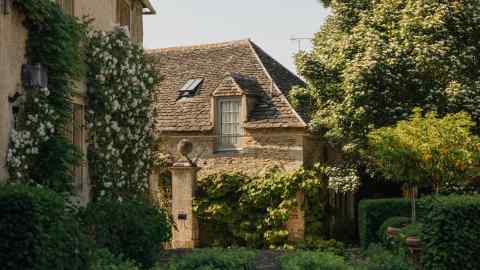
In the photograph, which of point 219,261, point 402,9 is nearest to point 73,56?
point 219,261

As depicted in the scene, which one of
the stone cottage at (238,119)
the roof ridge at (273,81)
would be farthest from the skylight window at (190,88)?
the roof ridge at (273,81)

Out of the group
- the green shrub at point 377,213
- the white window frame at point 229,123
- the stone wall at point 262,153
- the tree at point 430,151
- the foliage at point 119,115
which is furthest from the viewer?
the white window frame at point 229,123

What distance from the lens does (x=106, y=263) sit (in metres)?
9.30

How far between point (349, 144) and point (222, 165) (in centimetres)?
402

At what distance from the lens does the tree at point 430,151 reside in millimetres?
14828

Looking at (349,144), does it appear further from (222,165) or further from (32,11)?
(32,11)

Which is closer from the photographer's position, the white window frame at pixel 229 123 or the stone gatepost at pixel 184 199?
the stone gatepost at pixel 184 199

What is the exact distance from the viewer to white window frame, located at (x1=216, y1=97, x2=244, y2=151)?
21.1 meters

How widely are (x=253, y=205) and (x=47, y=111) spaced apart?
10.4m

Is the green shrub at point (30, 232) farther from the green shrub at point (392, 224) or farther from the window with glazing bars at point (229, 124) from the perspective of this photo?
the window with glazing bars at point (229, 124)

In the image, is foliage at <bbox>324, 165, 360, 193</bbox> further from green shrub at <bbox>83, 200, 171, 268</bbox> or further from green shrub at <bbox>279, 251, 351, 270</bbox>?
green shrub at <bbox>279, 251, 351, 270</bbox>

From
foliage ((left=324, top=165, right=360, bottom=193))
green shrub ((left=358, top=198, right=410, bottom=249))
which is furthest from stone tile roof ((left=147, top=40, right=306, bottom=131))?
green shrub ((left=358, top=198, right=410, bottom=249))

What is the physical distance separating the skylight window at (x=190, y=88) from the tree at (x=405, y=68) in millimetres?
4527

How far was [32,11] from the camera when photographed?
10102mm
